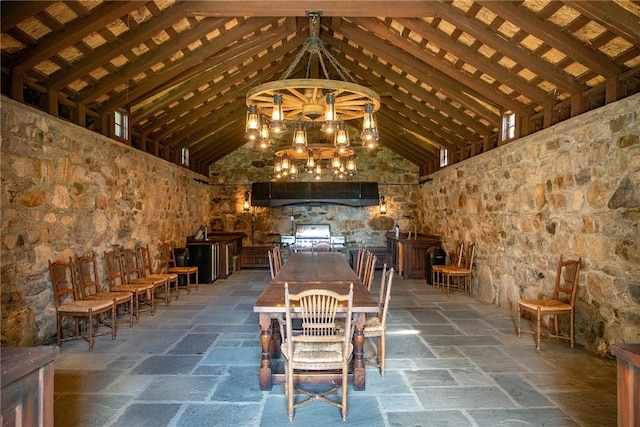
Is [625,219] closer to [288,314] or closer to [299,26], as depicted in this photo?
[288,314]

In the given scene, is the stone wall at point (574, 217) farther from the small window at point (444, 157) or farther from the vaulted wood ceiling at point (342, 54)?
the small window at point (444, 157)

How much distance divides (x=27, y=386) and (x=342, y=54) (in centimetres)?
671

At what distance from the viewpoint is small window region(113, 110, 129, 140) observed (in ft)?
18.9

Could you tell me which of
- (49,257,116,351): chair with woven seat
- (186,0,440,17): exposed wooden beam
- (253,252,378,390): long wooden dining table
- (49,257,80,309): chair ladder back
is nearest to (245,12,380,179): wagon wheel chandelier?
(186,0,440,17): exposed wooden beam

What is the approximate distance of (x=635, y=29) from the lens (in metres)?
3.05

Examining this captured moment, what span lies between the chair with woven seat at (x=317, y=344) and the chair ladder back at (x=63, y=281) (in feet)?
9.75

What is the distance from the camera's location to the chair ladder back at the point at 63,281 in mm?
4152

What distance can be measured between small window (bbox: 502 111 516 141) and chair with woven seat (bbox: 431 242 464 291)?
2.27m

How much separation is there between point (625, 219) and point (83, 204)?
6153 millimetres

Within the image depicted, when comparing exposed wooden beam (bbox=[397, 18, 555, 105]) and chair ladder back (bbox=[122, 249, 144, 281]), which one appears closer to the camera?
exposed wooden beam (bbox=[397, 18, 555, 105])

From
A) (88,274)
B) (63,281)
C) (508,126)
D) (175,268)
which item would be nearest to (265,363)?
(63,281)

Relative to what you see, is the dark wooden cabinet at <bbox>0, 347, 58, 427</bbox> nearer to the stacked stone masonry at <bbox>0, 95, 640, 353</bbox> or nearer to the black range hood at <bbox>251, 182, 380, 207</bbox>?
the stacked stone masonry at <bbox>0, 95, 640, 353</bbox>

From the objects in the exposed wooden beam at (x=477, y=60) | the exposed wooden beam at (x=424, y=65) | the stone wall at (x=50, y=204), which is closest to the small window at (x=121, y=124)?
the stone wall at (x=50, y=204)

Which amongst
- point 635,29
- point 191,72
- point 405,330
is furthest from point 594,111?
point 191,72
